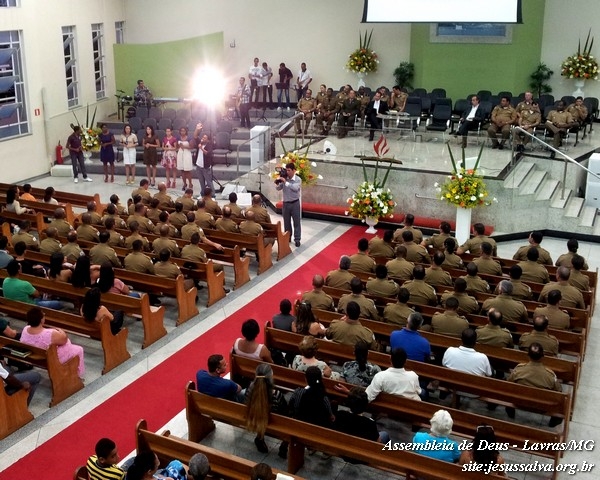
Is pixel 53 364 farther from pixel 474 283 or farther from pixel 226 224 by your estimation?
pixel 474 283

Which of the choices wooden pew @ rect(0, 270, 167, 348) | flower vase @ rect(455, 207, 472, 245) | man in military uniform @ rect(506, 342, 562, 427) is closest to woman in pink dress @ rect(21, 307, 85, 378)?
wooden pew @ rect(0, 270, 167, 348)

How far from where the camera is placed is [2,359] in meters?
8.09

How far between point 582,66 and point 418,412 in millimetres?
15039

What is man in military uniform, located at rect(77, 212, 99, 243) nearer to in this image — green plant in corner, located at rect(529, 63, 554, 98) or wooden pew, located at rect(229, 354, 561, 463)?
wooden pew, located at rect(229, 354, 561, 463)

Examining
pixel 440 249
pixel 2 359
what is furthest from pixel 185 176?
pixel 2 359

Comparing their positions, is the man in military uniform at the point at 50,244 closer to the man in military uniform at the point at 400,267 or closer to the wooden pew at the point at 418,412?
the wooden pew at the point at 418,412

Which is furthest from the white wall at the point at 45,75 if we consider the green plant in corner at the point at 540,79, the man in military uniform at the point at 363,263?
the green plant in corner at the point at 540,79

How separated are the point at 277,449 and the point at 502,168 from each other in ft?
28.5

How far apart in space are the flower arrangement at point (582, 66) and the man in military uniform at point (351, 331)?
45.5 feet

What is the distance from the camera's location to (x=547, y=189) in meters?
14.3

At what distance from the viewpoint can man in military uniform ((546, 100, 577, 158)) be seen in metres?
16.3

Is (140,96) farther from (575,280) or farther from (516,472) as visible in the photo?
(516,472)

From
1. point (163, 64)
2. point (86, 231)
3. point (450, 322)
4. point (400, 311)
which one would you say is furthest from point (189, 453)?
point (163, 64)

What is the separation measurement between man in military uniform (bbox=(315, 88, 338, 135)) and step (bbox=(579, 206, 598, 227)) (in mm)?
5694
